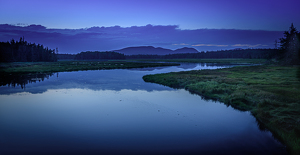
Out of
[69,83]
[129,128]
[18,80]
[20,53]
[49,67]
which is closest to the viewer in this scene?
[129,128]

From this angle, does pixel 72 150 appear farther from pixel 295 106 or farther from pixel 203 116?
pixel 295 106

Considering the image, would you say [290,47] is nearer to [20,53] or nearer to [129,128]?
[129,128]

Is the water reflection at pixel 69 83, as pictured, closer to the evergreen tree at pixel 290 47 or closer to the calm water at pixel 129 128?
the calm water at pixel 129 128

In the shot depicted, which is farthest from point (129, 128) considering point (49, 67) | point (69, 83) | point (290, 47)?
point (290, 47)

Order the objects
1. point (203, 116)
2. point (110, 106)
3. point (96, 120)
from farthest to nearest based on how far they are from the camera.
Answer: point (110, 106) < point (203, 116) < point (96, 120)

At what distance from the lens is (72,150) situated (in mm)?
9914

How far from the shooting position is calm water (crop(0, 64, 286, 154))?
33.2ft

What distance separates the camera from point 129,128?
13.0 meters

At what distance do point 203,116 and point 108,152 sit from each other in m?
8.90

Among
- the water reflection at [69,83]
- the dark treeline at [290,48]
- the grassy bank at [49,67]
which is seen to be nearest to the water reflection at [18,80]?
the water reflection at [69,83]

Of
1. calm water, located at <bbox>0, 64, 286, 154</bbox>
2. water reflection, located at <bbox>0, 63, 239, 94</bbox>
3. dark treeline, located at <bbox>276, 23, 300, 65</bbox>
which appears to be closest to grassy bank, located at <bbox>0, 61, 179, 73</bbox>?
water reflection, located at <bbox>0, 63, 239, 94</bbox>

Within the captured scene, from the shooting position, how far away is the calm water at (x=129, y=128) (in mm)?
10125

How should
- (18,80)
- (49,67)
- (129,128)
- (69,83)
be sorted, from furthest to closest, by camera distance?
(49,67)
(18,80)
(69,83)
(129,128)

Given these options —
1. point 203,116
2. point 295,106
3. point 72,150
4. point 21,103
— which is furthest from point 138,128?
point 21,103
